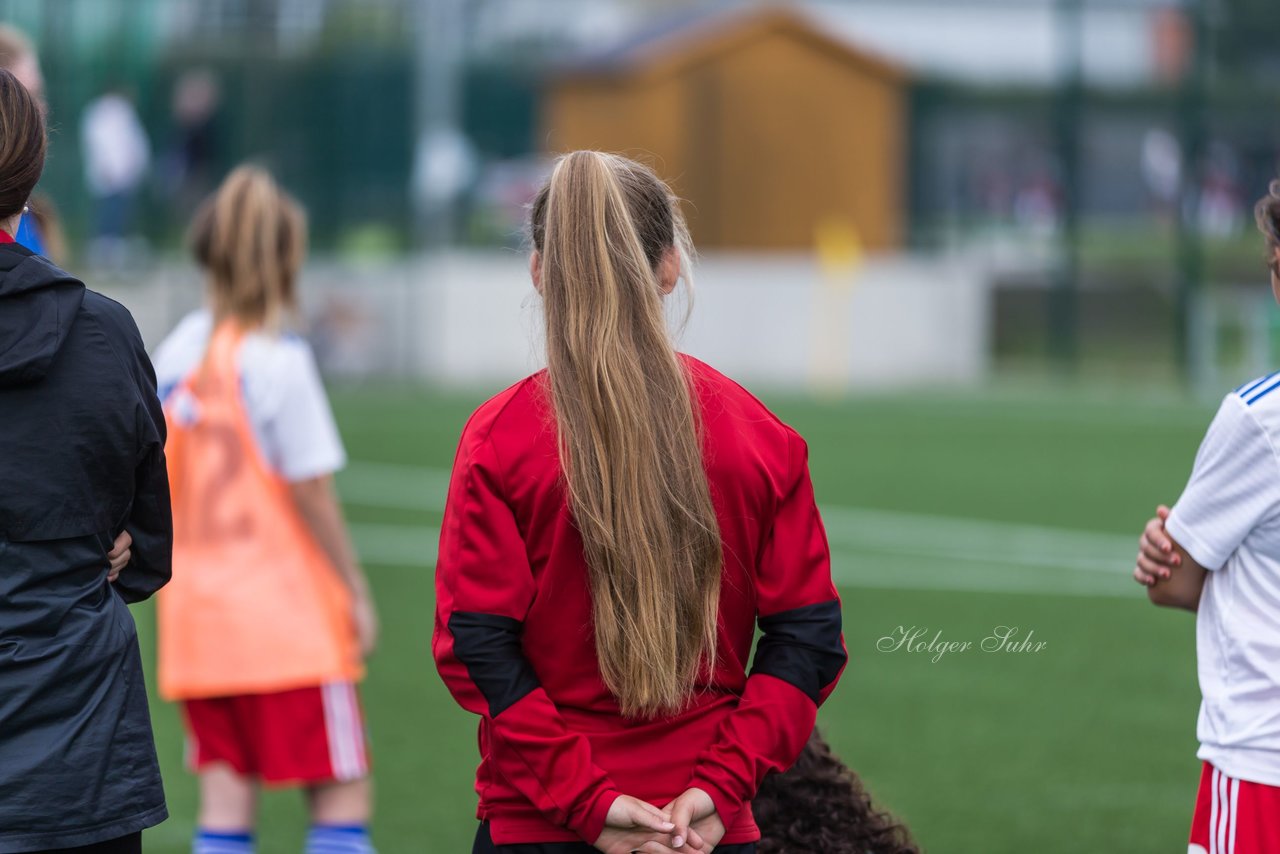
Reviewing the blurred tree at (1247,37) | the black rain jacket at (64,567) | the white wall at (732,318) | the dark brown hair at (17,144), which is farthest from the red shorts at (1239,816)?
the blurred tree at (1247,37)

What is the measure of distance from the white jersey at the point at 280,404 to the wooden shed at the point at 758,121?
875 inches

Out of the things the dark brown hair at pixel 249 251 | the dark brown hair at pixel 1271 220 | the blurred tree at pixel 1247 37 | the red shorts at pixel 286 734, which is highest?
the blurred tree at pixel 1247 37

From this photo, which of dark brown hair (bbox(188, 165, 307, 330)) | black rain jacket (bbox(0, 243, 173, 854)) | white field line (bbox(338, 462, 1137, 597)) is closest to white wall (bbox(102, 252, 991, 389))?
white field line (bbox(338, 462, 1137, 597))

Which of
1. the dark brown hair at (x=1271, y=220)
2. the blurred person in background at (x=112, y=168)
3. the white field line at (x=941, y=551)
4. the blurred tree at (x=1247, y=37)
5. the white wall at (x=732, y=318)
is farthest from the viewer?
the blurred tree at (x=1247, y=37)

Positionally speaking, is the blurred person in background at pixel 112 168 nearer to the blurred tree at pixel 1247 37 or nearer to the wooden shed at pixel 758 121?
the wooden shed at pixel 758 121

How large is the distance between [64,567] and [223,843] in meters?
1.86

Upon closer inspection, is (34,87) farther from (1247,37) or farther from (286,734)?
(1247,37)

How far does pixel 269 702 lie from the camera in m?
4.33

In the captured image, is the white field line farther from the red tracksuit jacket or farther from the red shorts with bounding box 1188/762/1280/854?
the red tracksuit jacket

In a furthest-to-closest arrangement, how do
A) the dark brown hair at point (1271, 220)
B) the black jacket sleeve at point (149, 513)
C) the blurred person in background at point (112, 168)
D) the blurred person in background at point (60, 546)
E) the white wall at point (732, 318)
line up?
the white wall at point (732, 318) → the blurred person in background at point (112, 168) → the dark brown hair at point (1271, 220) → the black jacket sleeve at point (149, 513) → the blurred person in background at point (60, 546)

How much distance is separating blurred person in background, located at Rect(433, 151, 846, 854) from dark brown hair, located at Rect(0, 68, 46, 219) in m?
0.74

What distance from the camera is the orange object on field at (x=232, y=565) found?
432 centimetres

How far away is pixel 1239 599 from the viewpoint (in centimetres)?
300

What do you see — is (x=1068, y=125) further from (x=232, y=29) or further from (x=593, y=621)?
(x=593, y=621)
